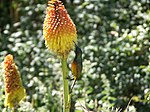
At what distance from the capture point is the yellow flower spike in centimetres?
315

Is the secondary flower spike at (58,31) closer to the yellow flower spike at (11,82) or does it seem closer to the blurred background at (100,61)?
the yellow flower spike at (11,82)

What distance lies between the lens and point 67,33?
269 centimetres

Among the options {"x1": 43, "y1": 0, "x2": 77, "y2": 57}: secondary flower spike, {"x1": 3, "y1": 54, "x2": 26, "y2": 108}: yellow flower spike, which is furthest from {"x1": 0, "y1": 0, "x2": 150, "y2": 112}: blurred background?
{"x1": 43, "y1": 0, "x2": 77, "y2": 57}: secondary flower spike

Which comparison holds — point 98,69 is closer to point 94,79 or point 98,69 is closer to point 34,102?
point 94,79

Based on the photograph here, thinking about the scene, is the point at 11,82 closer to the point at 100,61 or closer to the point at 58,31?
the point at 58,31

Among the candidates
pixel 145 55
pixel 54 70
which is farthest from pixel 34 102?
pixel 145 55

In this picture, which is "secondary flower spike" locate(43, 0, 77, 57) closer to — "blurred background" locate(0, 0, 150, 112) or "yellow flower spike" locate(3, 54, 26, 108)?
"yellow flower spike" locate(3, 54, 26, 108)

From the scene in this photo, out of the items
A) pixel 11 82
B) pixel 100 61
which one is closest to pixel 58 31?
pixel 11 82

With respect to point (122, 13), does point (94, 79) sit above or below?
below

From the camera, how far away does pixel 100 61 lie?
14.1 feet

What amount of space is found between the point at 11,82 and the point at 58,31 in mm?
637

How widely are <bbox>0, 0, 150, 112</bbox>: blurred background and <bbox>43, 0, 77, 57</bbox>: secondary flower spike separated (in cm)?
84

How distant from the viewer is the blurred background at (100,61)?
389cm

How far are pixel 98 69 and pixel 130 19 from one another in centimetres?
72
